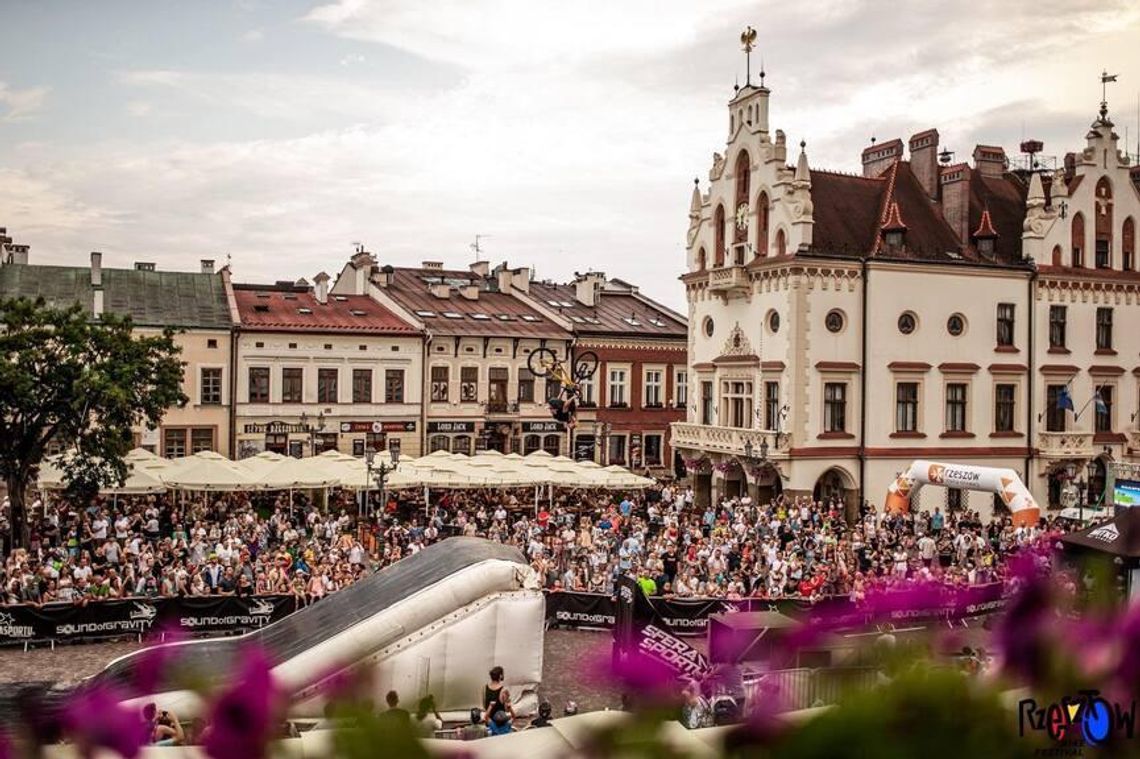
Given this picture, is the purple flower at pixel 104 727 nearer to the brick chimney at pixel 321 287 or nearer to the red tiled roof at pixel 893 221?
the red tiled roof at pixel 893 221

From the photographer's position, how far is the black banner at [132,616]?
2270cm

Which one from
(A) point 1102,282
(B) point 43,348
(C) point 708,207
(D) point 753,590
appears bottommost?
(D) point 753,590

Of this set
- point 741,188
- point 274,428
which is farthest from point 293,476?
point 741,188

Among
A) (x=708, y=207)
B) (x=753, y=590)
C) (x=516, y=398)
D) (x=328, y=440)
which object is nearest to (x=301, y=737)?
(x=753, y=590)

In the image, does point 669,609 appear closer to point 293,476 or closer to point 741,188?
point 293,476

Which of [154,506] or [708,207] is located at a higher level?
→ [708,207]

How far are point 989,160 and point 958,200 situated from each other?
5.01 m

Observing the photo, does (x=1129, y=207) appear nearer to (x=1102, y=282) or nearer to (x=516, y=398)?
(x=1102, y=282)

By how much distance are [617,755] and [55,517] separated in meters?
35.2

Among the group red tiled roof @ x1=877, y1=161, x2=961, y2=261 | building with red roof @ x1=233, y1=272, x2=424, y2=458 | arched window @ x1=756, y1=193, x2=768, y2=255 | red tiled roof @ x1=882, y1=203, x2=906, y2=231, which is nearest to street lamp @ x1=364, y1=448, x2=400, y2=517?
building with red roof @ x1=233, y1=272, x2=424, y2=458

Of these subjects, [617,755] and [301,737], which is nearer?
[617,755]

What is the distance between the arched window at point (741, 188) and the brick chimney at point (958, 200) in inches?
352

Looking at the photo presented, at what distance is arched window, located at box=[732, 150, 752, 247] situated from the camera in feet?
157

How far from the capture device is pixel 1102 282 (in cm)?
4825
